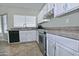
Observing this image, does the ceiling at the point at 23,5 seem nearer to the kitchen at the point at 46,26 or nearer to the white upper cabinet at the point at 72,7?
the kitchen at the point at 46,26

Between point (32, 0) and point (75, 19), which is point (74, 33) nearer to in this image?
point (75, 19)

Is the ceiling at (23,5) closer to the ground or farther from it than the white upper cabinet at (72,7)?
farther from it

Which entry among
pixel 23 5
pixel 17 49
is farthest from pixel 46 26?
pixel 23 5

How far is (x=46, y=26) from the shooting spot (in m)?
2.06

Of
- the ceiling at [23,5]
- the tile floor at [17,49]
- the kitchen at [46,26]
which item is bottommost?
the tile floor at [17,49]

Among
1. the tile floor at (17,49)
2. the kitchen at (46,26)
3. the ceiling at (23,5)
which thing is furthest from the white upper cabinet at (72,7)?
the tile floor at (17,49)

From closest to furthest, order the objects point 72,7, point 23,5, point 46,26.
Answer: point 72,7 < point 23,5 < point 46,26

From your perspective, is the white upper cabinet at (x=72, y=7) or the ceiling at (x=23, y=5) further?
the ceiling at (x=23, y=5)

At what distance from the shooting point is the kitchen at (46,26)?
40.8 inches

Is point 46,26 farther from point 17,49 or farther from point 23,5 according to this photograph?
point 23,5

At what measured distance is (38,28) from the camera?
2463 millimetres

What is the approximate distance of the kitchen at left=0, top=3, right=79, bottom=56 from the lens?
3.40 feet

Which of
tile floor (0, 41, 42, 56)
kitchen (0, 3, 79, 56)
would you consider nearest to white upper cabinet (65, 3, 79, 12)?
kitchen (0, 3, 79, 56)

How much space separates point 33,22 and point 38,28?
0.74 ft
